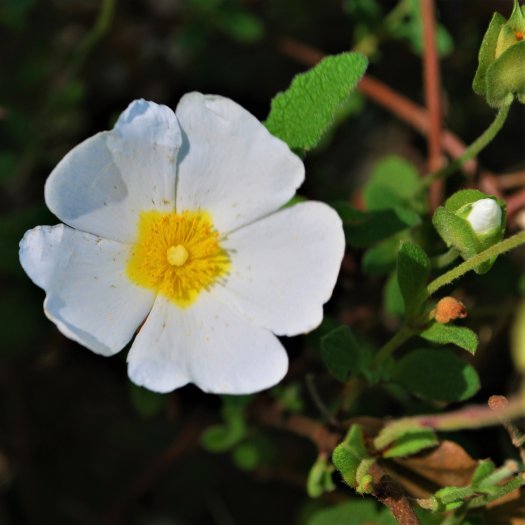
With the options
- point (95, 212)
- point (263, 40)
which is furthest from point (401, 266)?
point (263, 40)

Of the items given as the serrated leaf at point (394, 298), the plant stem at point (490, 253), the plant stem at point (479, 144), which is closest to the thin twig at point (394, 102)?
the plant stem at point (479, 144)

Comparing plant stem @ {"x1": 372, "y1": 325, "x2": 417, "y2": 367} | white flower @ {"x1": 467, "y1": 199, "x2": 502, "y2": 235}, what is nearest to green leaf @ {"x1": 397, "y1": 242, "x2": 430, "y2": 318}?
plant stem @ {"x1": 372, "y1": 325, "x2": 417, "y2": 367}

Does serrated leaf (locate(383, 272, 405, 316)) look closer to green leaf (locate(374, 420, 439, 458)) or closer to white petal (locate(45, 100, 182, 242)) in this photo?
green leaf (locate(374, 420, 439, 458))

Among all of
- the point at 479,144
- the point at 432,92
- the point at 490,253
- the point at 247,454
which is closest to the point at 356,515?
the point at 247,454

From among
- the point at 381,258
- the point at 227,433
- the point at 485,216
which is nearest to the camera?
the point at 485,216

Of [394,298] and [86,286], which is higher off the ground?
[394,298]

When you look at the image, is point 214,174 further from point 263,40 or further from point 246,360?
point 263,40

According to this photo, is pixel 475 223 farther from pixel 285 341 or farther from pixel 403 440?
pixel 285 341
